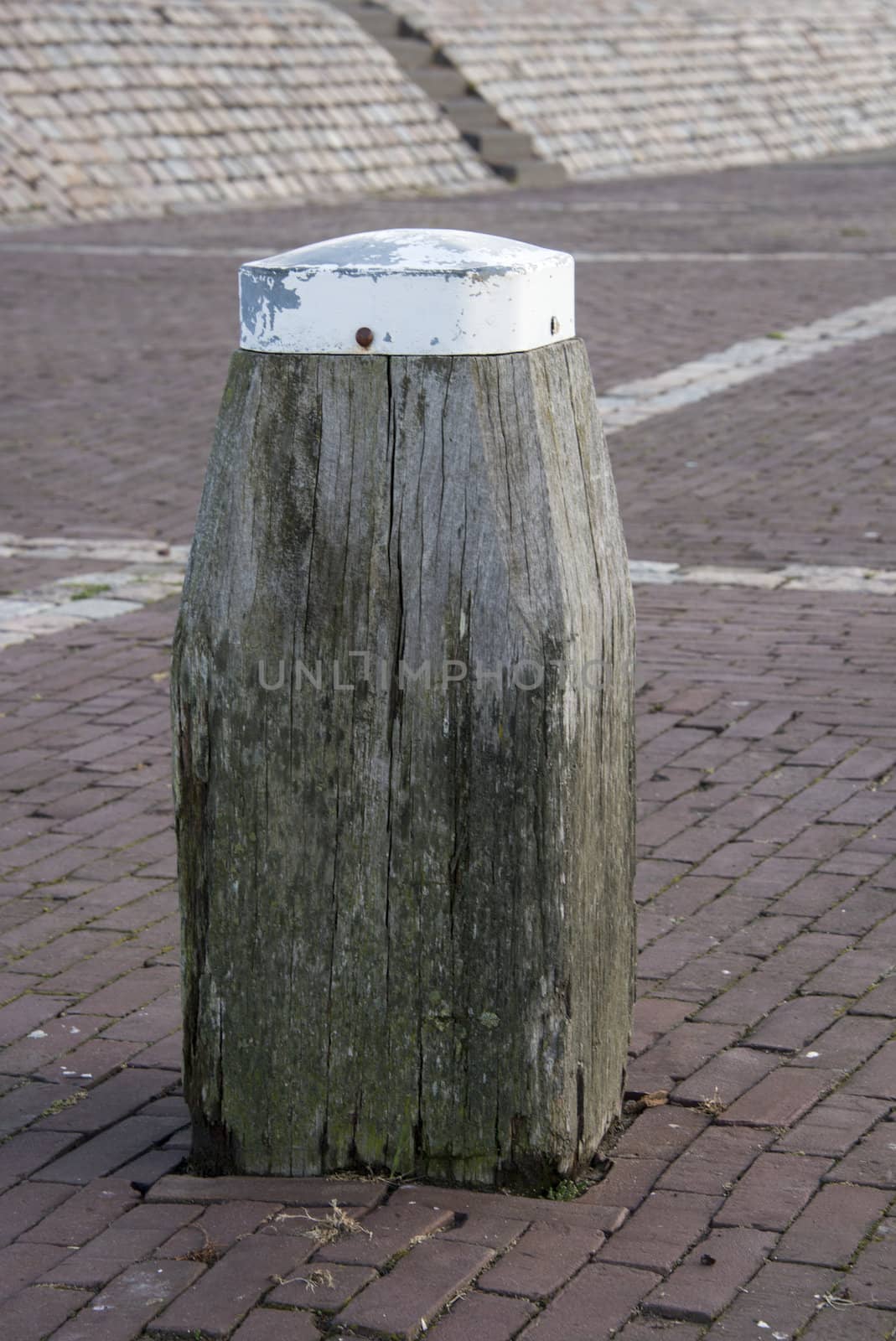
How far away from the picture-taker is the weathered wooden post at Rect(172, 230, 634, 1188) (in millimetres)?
2689

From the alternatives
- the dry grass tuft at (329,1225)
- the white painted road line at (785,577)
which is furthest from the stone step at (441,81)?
the dry grass tuft at (329,1225)

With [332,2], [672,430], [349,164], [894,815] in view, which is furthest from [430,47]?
[894,815]

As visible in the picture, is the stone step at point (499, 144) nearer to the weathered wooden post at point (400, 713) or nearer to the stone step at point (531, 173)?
the stone step at point (531, 173)

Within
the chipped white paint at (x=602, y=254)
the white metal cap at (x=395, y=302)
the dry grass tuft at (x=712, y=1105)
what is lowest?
the dry grass tuft at (x=712, y=1105)

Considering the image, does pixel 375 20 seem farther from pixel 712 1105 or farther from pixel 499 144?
pixel 712 1105

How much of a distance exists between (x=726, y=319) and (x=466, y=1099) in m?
10.4

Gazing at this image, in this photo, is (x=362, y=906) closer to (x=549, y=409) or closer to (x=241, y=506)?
(x=241, y=506)

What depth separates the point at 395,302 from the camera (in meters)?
2.67

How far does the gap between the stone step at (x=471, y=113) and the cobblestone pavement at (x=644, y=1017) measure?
16849mm

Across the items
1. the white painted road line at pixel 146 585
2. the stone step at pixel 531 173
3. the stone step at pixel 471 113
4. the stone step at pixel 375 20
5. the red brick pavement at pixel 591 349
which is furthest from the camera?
the stone step at pixel 375 20

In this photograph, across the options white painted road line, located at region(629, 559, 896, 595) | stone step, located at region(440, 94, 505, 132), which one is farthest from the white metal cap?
stone step, located at region(440, 94, 505, 132)

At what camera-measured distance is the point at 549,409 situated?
2.75 meters

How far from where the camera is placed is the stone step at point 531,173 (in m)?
23.4

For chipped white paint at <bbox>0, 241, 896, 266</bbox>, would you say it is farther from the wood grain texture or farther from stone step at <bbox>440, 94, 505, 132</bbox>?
the wood grain texture
